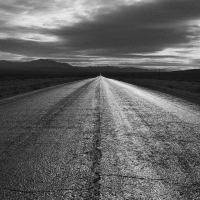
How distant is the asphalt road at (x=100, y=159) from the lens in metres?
3.13

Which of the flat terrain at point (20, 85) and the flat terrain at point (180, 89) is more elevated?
the flat terrain at point (180, 89)

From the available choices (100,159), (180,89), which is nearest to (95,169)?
(100,159)

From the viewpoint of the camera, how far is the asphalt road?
10.3ft

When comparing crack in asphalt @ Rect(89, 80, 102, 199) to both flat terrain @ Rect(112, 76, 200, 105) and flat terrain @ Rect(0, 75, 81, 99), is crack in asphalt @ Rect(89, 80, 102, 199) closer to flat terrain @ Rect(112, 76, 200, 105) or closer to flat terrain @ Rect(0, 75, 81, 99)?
flat terrain @ Rect(112, 76, 200, 105)

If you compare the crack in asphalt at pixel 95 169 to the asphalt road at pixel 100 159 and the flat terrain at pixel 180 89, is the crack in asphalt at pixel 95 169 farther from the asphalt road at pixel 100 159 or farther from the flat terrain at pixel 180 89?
the flat terrain at pixel 180 89

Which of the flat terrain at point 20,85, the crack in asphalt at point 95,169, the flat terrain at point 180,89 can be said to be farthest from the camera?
the flat terrain at point 20,85

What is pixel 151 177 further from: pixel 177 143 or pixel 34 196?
pixel 177 143

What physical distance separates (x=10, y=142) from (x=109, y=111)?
4.79 metres

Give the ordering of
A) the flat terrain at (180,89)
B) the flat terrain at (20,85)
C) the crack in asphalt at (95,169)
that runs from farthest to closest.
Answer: the flat terrain at (20,85) < the flat terrain at (180,89) < the crack in asphalt at (95,169)

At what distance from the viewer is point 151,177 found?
3.56 meters

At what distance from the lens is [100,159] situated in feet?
14.1

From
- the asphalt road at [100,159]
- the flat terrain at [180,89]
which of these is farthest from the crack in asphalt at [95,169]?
the flat terrain at [180,89]

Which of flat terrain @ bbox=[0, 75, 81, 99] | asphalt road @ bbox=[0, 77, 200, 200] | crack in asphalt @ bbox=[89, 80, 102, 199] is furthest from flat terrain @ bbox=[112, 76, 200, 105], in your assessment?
flat terrain @ bbox=[0, 75, 81, 99]

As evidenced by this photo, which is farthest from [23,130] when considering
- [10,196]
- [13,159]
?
[10,196]
